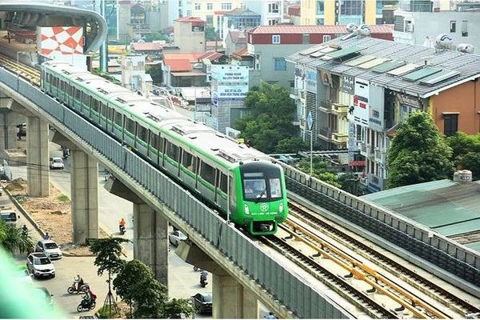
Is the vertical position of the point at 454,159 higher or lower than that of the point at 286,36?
lower

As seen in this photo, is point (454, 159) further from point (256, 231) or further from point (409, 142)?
point (256, 231)

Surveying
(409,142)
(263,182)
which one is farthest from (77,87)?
(263,182)

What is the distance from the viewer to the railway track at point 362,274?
636 inches

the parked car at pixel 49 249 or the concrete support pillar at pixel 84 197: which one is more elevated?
the concrete support pillar at pixel 84 197

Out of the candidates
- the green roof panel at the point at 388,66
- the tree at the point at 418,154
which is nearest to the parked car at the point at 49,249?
the tree at the point at 418,154

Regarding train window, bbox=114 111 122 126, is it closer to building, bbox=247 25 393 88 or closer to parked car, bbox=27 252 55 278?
parked car, bbox=27 252 55 278

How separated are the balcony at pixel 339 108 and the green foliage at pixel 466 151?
1106 cm

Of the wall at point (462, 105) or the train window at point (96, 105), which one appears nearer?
the train window at point (96, 105)

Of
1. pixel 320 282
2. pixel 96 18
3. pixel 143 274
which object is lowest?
pixel 143 274

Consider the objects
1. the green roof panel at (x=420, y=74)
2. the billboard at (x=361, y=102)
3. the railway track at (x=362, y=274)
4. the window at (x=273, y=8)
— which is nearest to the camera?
the railway track at (x=362, y=274)

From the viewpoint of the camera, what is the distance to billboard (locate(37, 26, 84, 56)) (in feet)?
192

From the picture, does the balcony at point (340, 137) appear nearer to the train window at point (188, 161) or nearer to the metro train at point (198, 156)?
the metro train at point (198, 156)

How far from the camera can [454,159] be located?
4234 centimetres

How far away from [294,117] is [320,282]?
4565 cm
